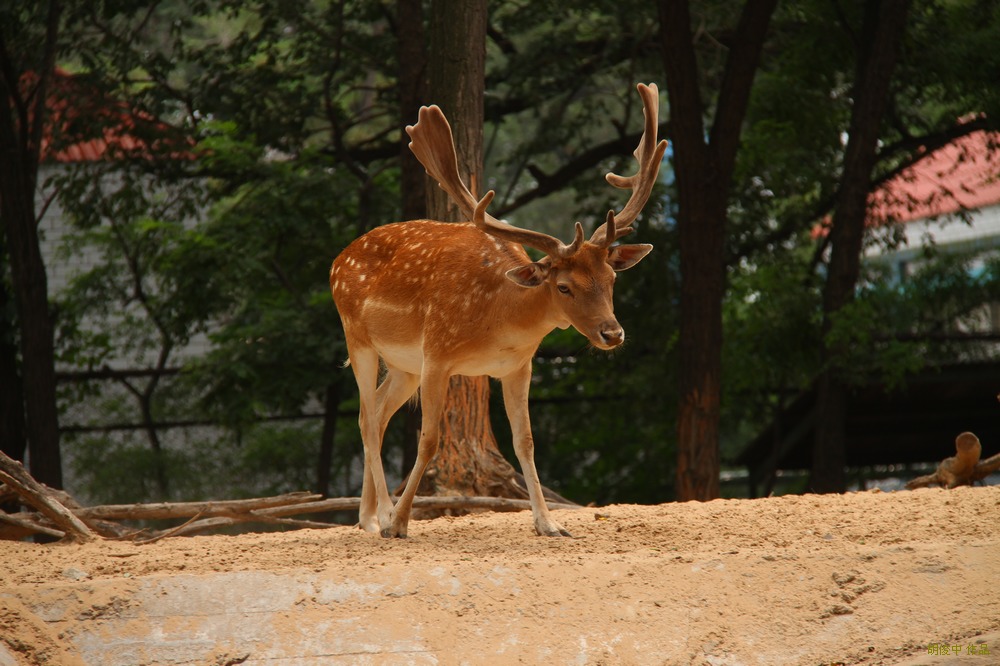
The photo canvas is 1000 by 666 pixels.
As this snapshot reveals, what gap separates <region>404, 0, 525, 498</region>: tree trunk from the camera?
861cm

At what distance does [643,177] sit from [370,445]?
2.32 metres

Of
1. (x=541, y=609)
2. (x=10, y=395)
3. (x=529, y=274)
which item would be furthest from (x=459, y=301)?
(x=10, y=395)

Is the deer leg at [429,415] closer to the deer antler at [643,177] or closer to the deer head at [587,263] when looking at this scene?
the deer head at [587,263]

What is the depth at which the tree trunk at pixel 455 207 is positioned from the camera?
8.61 meters

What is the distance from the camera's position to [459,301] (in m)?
6.39

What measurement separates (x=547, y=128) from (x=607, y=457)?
189 inches

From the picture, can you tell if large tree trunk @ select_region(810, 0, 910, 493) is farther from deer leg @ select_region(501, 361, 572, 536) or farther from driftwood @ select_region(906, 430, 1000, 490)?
deer leg @ select_region(501, 361, 572, 536)

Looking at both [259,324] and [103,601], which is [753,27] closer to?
[259,324]

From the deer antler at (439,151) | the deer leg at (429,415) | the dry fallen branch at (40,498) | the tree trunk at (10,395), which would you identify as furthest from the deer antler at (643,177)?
the tree trunk at (10,395)

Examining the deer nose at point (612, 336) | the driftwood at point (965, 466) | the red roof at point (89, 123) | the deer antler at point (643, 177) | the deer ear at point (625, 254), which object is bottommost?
the driftwood at point (965, 466)

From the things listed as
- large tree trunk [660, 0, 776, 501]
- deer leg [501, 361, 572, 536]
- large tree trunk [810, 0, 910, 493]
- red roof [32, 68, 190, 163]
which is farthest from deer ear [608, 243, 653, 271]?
red roof [32, 68, 190, 163]

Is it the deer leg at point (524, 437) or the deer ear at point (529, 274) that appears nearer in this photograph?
the deer ear at point (529, 274)

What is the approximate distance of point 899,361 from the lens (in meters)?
11.8

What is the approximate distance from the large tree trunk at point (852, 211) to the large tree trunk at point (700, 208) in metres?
1.46
